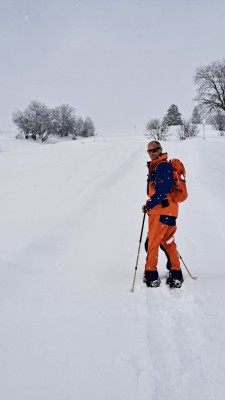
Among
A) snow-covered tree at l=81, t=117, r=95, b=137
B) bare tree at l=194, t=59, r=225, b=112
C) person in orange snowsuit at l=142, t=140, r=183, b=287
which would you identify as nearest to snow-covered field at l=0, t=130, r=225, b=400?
person in orange snowsuit at l=142, t=140, r=183, b=287

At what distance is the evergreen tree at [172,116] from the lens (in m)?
79.1

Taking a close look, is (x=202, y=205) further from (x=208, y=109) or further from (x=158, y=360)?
(x=208, y=109)

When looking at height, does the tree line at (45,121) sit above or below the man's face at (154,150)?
above

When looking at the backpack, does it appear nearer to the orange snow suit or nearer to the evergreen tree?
the orange snow suit

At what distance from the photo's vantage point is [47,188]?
12695 millimetres

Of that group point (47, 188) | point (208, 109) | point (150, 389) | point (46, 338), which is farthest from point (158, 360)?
point (208, 109)

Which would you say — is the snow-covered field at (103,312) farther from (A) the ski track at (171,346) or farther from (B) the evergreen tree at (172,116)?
(B) the evergreen tree at (172,116)

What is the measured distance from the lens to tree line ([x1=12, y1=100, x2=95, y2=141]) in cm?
7162

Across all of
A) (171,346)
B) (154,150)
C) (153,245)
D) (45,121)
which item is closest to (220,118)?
(45,121)

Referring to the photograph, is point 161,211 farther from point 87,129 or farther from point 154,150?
point 87,129

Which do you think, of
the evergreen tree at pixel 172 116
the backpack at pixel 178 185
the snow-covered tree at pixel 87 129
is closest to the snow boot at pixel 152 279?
the backpack at pixel 178 185

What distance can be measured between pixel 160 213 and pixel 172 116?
262 feet

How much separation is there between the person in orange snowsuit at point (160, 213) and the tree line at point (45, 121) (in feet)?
233

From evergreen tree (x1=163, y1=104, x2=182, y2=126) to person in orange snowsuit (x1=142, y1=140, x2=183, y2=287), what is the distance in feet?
256
